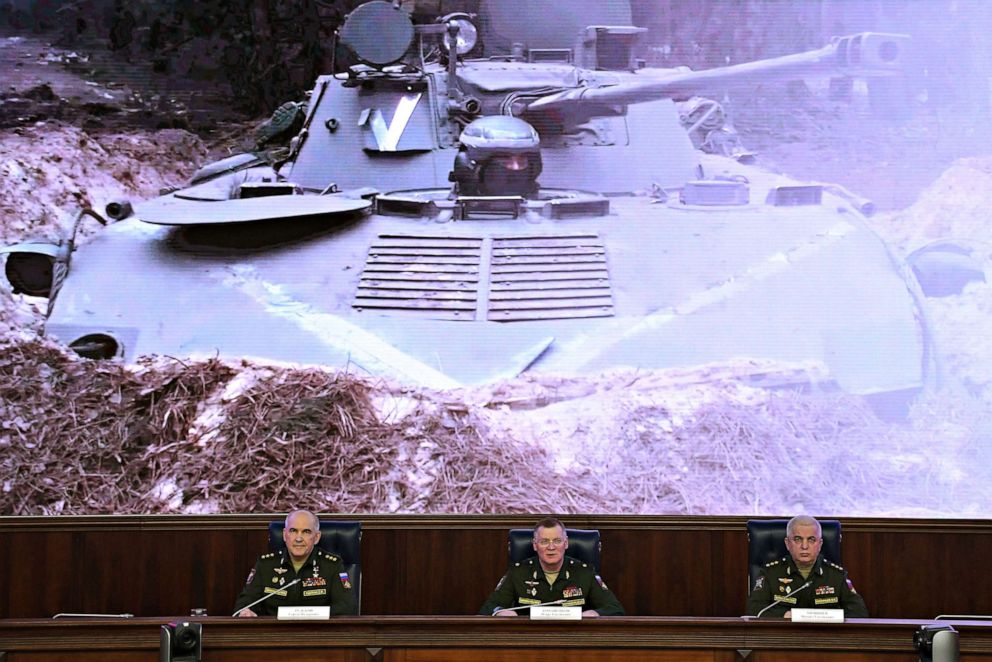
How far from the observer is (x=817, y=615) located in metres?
2.75

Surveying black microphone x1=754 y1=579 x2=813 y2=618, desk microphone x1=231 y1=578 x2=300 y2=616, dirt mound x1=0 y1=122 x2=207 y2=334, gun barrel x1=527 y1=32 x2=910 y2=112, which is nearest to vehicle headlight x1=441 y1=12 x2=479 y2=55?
gun barrel x1=527 y1=32 x2=910 y2=112

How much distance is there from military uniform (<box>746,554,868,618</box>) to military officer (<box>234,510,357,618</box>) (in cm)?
117

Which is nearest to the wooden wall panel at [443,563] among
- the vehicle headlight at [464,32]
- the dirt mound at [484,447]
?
the dirt mound at [484,447]

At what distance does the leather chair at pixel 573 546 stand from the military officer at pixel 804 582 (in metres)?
0.48

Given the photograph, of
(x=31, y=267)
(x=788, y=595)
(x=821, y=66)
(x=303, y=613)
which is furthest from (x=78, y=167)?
(x=788, y=595)

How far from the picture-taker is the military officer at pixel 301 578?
10.7 feet

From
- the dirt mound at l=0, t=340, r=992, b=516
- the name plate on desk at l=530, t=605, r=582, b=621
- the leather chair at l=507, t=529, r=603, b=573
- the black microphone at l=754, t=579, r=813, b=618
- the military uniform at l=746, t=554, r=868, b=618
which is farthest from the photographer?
the dirt mound at l=0, t=340, r=992, b=516

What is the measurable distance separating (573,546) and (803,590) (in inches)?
26.8

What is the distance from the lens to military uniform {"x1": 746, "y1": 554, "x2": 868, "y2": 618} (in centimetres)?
320

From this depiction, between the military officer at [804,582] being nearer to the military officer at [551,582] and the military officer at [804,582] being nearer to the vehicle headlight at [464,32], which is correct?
the military officer at [551,582]

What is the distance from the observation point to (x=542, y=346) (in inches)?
169

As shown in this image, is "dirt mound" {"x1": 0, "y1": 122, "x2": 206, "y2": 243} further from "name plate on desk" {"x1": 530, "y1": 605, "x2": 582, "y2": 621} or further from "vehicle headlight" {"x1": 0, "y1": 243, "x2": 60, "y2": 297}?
"name plate on desk" {"x1": 530, "y1": 605, "x2": 582, "y2": 621}

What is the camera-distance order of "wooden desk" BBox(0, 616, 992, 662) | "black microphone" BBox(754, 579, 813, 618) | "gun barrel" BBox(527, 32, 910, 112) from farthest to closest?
"gun barrel" BBox(527, 32, 910, 112), "black microphone" BBox(754, 579, 813, 618), "wooden desk" BBox(0, 616, 992, 662)

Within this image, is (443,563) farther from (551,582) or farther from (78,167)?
(78,167)
